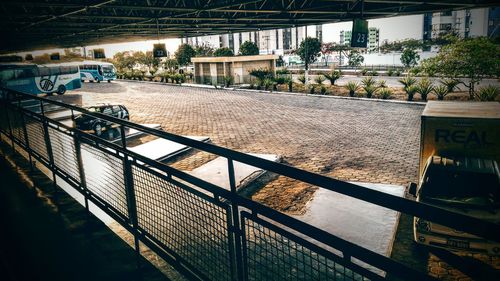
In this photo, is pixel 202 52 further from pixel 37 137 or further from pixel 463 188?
pixel 463 188

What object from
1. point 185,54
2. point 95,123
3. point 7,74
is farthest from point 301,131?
point 185,54

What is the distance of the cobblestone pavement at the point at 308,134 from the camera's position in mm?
9031

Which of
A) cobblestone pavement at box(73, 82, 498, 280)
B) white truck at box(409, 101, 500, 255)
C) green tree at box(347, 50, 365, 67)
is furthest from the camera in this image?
green tree at box(347, 50, 365, 67)

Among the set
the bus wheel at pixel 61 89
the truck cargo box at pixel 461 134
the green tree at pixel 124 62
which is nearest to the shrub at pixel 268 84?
the bus wheel at pixel 61 89

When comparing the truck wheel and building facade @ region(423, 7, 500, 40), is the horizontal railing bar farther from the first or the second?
building facade @ region(423, 7, 500, 40)

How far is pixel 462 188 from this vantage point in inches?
254

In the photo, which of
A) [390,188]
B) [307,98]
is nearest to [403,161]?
[390,188]

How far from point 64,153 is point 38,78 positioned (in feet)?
→ 94.1

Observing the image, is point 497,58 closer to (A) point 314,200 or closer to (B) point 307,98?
(B) point 307,98

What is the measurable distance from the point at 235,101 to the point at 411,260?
2153 cm

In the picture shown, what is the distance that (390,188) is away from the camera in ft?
30.3

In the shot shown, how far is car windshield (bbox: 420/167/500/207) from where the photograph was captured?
242 inches

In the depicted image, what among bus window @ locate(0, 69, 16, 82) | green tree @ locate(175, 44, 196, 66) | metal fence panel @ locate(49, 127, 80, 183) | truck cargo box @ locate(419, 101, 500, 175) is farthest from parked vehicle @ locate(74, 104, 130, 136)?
green tree @ locate(175, 44, 196, 66)

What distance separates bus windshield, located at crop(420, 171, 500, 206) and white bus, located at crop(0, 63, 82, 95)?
89.2ft
